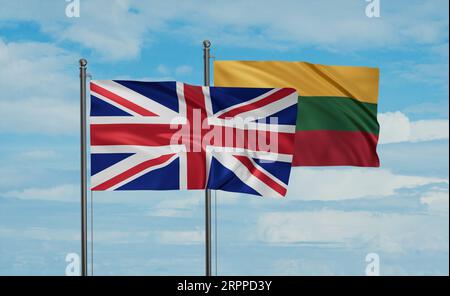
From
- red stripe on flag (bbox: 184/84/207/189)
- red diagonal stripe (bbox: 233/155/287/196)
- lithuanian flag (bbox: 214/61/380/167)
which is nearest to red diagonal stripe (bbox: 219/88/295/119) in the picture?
red stripe on flag (bbox: 184/84/207/189)

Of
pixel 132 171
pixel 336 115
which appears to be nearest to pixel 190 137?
pixel 132 171

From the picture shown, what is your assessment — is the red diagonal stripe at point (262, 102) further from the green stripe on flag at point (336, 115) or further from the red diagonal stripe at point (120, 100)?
the green stripe on flag at point (336, 115)

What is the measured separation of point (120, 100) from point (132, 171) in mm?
1222

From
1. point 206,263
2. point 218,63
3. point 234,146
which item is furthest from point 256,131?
point 206,263

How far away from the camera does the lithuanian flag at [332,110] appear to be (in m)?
15.6

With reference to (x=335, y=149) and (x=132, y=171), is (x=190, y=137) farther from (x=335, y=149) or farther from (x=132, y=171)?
(x=335, y=149)

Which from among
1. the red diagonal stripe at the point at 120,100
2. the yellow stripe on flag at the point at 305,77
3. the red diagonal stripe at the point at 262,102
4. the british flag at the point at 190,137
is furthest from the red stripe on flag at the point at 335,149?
the red diagonal stripe at the point at 120,100

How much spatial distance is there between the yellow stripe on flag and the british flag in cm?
83

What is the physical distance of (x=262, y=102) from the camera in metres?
14.2

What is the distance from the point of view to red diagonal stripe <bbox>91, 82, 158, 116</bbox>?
13.2m

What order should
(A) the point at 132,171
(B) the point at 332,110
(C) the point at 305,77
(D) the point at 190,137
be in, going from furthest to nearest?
(B) the point at 332,110 → (C) the point at 305,77 → (D) the point at 190,137 → (A) the point at 132,171

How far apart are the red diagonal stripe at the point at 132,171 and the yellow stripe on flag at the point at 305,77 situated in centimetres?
203

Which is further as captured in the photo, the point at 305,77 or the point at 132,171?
the point at 305,77

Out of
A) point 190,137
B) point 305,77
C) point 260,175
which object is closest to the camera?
point 190,137
